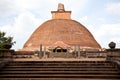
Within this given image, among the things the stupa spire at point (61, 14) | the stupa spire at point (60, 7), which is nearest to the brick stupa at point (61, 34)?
the stupa spire at point (61, 14)

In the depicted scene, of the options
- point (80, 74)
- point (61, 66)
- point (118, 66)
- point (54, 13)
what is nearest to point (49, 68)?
point (61, 66)

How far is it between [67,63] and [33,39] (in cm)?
4556

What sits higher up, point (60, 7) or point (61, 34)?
point (60, 7)

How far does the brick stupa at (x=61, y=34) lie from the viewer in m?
58.3

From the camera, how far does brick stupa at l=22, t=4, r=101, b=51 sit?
58281mm

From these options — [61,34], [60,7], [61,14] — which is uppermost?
[60,7]

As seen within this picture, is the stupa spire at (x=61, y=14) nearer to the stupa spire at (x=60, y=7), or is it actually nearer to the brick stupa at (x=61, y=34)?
the brick stupa at (x=61, y=34)

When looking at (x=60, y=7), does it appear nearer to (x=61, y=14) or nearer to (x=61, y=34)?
(x=61, y=14)

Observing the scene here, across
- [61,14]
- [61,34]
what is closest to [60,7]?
[61,14]

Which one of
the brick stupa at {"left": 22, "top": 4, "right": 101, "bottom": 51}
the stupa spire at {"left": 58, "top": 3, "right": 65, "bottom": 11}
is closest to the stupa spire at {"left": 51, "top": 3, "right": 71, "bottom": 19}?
the brick stupa at {"left": 22, "top": 4, "right": 101, "bottom": 51}

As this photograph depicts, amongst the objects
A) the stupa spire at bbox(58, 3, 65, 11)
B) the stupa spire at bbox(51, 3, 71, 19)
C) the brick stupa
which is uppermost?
the stupa spire at bbox(58, 3, 65, 11)

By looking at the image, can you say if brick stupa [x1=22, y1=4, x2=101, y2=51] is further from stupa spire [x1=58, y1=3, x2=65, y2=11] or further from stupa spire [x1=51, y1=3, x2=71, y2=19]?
stupa spire [x1=58, y1=3, x2=65, y2=11]

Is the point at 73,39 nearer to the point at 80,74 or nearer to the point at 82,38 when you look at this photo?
the point at 82,38

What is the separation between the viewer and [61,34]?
196ft
